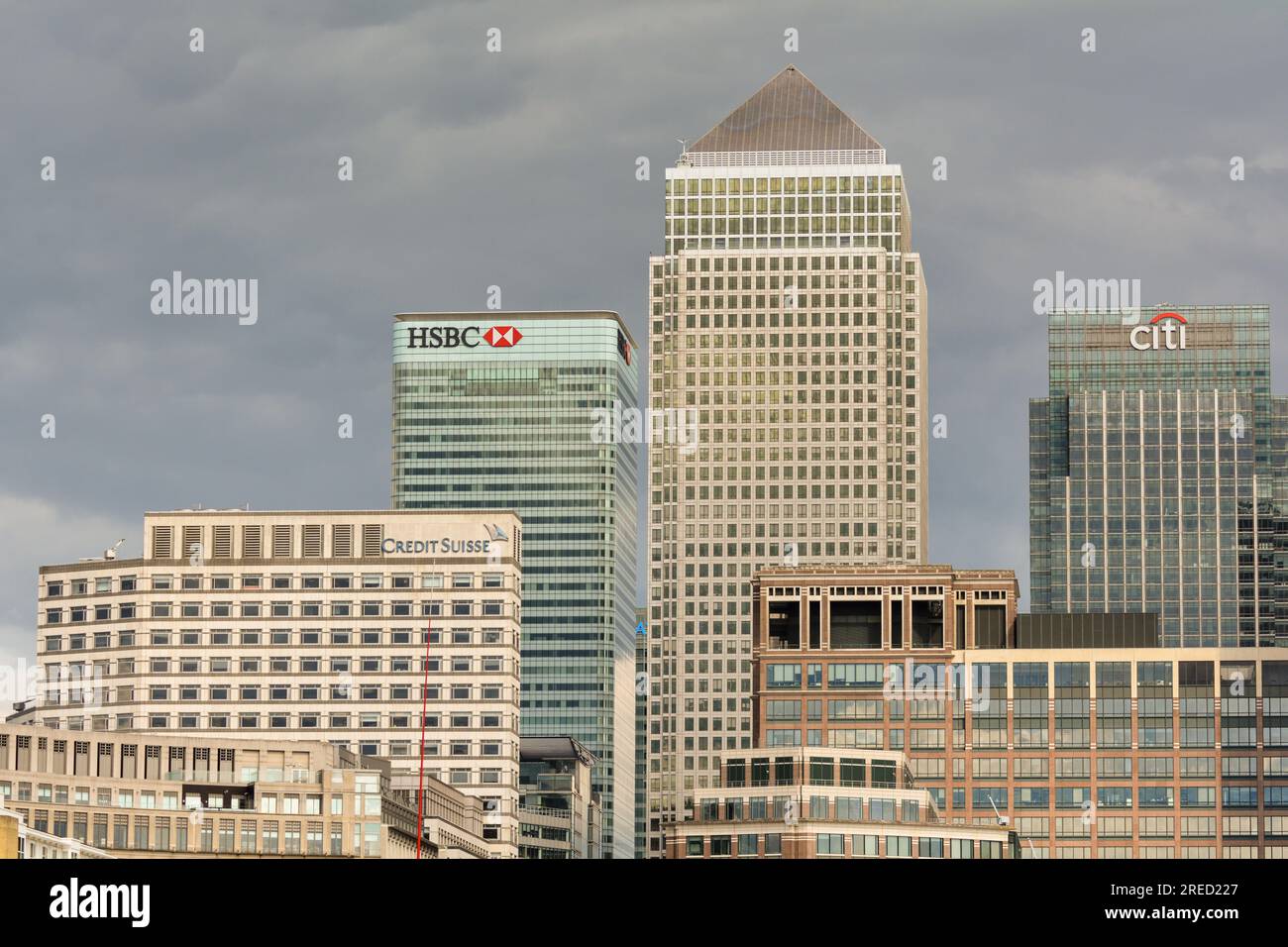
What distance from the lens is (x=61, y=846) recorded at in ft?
620
